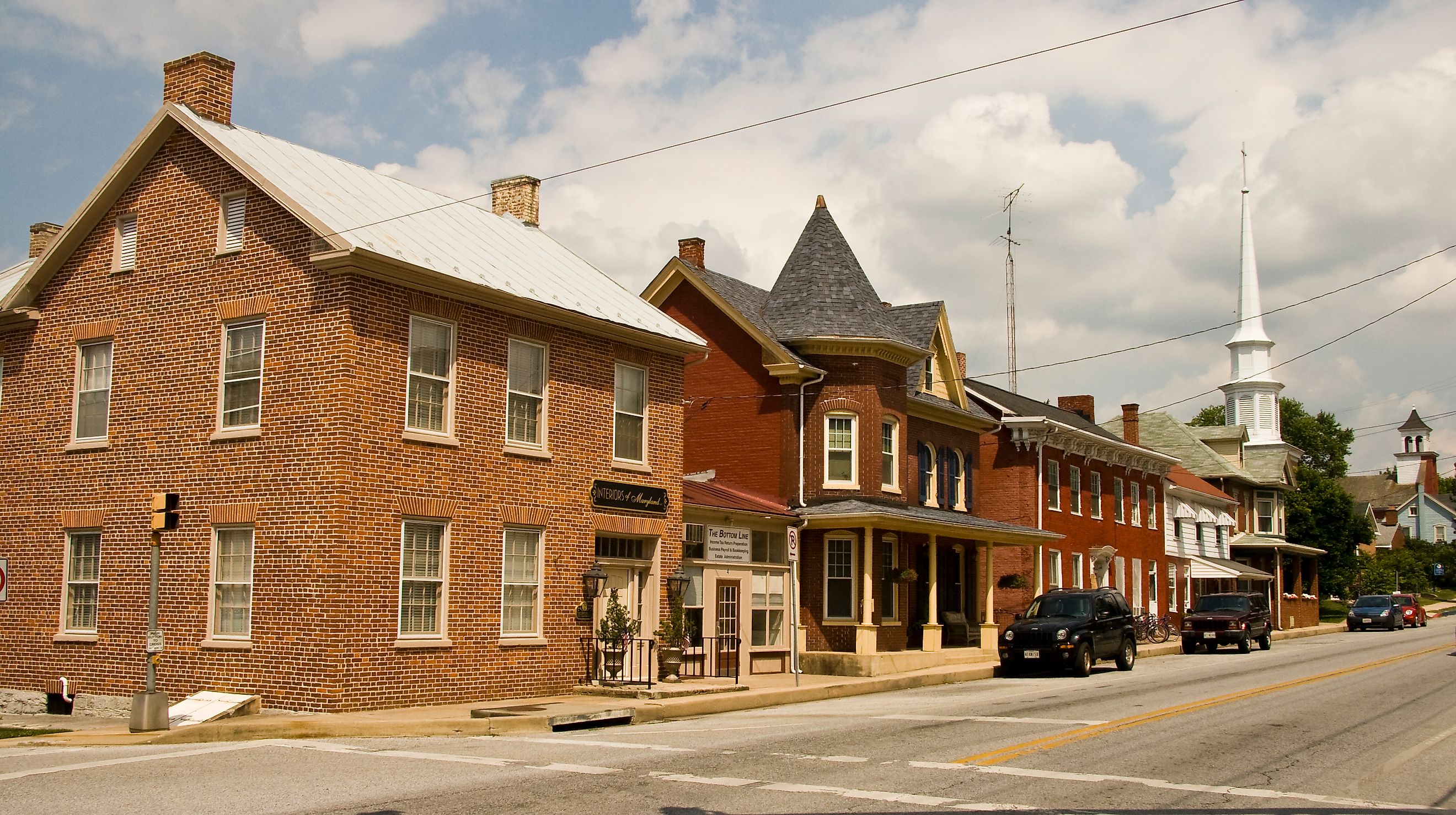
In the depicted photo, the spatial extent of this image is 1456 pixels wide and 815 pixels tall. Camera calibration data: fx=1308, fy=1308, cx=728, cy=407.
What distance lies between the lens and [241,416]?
18.6 metres

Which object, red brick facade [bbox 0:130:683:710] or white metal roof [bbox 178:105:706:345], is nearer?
red brick facade [bbox 0:130:683:710]

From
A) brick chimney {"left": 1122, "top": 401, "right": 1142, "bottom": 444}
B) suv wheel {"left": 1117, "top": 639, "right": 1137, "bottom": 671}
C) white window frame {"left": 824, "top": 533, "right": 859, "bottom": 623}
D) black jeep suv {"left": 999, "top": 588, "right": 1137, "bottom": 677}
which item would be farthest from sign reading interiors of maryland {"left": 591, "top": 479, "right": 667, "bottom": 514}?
brick chimney {"left": 1122, "top": 401, "right": 1142, "bottom": 444}

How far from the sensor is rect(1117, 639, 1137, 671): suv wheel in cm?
2845

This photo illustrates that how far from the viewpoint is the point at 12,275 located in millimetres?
27172

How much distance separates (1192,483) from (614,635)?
39.7 m

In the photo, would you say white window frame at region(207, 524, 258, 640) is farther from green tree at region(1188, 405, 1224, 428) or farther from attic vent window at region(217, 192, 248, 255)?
green tree at region(1188, 405, 1224, 428)

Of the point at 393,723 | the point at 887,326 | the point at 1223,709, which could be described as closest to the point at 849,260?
the point at 887,326

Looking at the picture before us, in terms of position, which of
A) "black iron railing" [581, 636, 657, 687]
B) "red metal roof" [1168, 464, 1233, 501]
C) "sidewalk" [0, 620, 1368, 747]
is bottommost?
"sidewalk" [0, 620, 1368, 747]

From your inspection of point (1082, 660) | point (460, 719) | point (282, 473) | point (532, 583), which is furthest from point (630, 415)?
point (1082, 660)

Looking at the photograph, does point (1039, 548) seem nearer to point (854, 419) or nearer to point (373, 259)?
point (854, 419)

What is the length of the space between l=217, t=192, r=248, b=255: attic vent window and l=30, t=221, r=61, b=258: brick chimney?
36.5 feet

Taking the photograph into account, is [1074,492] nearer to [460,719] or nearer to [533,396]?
[533,396]

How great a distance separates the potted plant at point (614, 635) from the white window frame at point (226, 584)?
212 inches

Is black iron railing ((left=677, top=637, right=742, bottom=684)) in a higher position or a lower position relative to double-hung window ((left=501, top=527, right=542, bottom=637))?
lower
